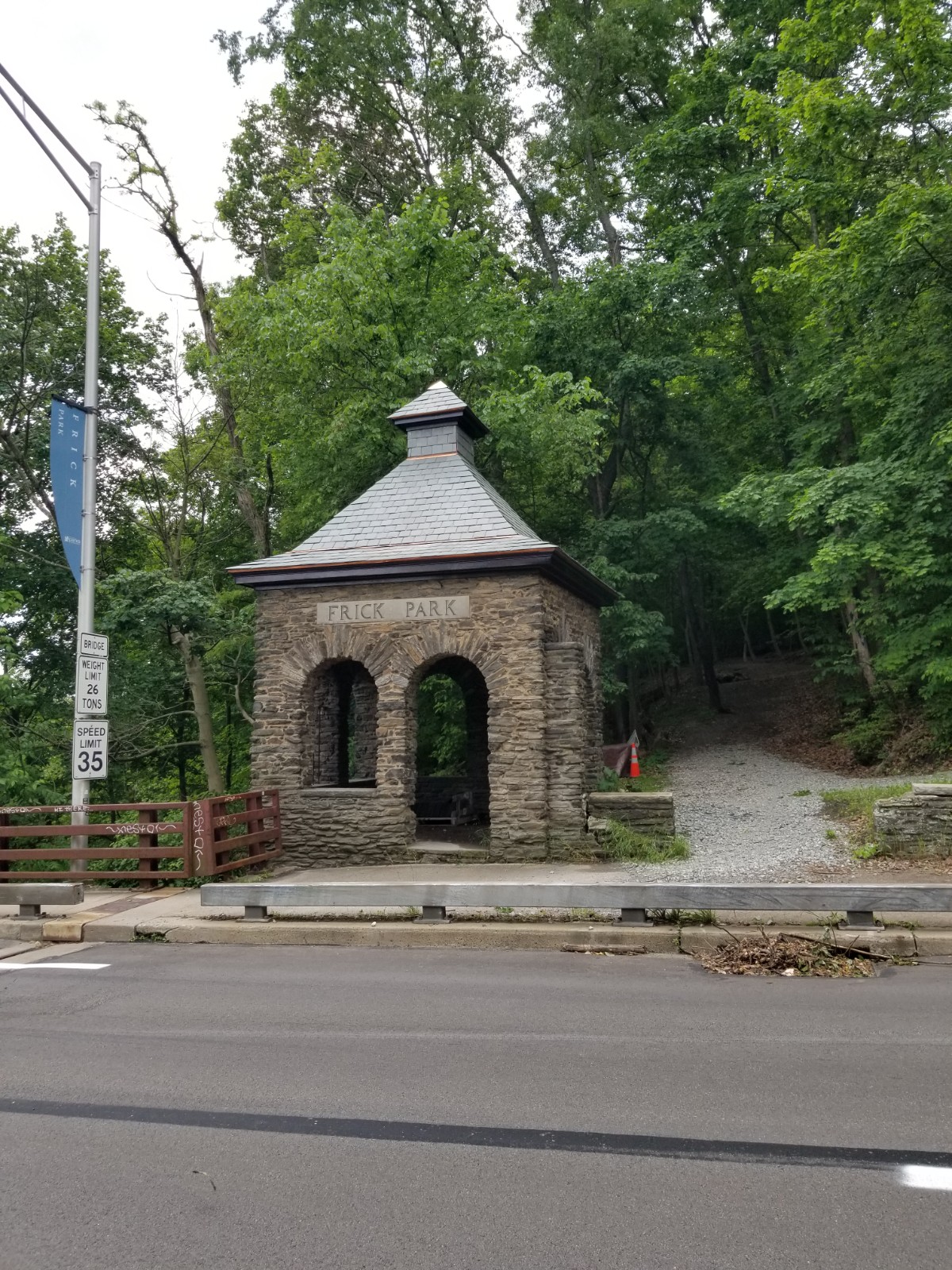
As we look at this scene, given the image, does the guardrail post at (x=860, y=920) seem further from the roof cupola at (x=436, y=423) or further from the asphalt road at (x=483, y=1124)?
the roof cupola at (x=436, y=423)

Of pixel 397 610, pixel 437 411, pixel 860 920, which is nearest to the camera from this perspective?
pixel 860 920

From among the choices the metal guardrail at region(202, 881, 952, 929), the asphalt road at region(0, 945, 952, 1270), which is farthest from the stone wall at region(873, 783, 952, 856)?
the asphalt road at region(0, 945, 952, 1270)

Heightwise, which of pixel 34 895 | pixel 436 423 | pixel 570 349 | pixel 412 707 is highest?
pixel 570 349

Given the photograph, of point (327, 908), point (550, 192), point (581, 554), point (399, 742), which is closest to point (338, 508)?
point (581, 554)

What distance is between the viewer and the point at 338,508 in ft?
67.2

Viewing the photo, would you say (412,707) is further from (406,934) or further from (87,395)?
(87,395)

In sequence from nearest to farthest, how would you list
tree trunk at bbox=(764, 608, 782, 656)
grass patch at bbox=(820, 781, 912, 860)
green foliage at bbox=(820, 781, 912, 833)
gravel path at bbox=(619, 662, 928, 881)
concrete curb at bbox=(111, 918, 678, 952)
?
concrete curb at bbox=(111, 918, 678, 952) < gravel path at bbox=(619, 662, 928, 881) < grass patch at bbox=(820, 781, 912, 860) < green foliage at bbox=(820, 781, 912, 833) < tree trunk at bbox=(764, 608, 782, 656)

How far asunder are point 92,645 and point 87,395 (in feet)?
11.2

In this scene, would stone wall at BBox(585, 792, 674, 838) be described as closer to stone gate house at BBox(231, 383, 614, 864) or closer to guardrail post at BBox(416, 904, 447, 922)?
stone gate house at BBox(231, 383, 614, 864)

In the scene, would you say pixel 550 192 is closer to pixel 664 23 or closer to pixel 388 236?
pixel 664 23

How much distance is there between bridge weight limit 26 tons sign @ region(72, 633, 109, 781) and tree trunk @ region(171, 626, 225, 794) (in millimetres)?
9817

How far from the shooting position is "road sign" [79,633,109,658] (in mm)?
10461

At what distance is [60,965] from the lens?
25.2 feet

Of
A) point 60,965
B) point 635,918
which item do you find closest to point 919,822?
point 635,918
